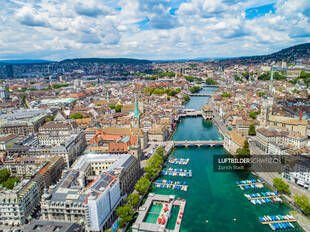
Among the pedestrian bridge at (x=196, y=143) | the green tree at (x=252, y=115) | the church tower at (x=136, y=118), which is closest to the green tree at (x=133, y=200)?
the pedestrian bridge at (x=196, y=143)

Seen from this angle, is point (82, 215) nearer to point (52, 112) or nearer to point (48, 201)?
point (48, 201)

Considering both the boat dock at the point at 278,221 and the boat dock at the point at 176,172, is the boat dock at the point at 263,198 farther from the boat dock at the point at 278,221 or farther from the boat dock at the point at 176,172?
the boat dock at the point at 176,172

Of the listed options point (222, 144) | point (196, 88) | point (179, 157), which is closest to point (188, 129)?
point (222, 144)

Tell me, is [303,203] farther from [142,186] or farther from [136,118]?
[136,118]

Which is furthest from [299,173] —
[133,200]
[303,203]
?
[133,200]

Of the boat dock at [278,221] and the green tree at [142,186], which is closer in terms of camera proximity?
the boat dock at [278,221]

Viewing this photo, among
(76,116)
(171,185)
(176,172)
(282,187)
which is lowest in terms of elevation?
(171,185)

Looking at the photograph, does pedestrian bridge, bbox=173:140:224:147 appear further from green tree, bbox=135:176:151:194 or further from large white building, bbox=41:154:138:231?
large white building, bbox=41:154:138:231
